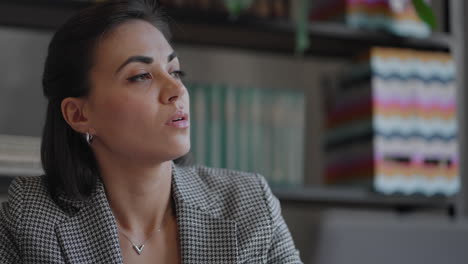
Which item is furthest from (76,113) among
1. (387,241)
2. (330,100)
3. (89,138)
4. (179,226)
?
(330,100)

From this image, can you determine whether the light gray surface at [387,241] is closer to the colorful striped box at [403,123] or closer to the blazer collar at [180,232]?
the blazer collar at [180,232]

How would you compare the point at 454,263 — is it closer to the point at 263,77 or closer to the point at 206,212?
the point at 206,212

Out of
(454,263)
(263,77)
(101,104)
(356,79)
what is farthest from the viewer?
(263,77)

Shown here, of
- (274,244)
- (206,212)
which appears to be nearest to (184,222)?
(206,212)

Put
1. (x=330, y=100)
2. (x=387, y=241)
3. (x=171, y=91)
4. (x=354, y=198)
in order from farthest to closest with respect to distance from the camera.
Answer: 1. (x=330, y=100)
2. (x=354, y=198)
3. (x=387, y=241)
4. (x=171, y=91)

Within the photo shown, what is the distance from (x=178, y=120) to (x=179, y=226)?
194mm

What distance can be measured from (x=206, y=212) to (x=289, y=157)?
0.80m

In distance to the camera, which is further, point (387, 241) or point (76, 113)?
point (387, 241)

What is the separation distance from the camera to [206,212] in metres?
1.26

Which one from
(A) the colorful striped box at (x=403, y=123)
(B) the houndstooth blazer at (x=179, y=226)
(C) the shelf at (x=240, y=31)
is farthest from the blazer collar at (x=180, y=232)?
(A) the colorful striped box at (x=403, y=123)

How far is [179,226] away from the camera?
1.24 metres

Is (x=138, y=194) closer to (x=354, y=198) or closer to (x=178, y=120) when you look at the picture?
(x=178, y=120)

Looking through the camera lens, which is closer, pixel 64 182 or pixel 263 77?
pixel 64 182

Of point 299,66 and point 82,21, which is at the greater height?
point 82,21
